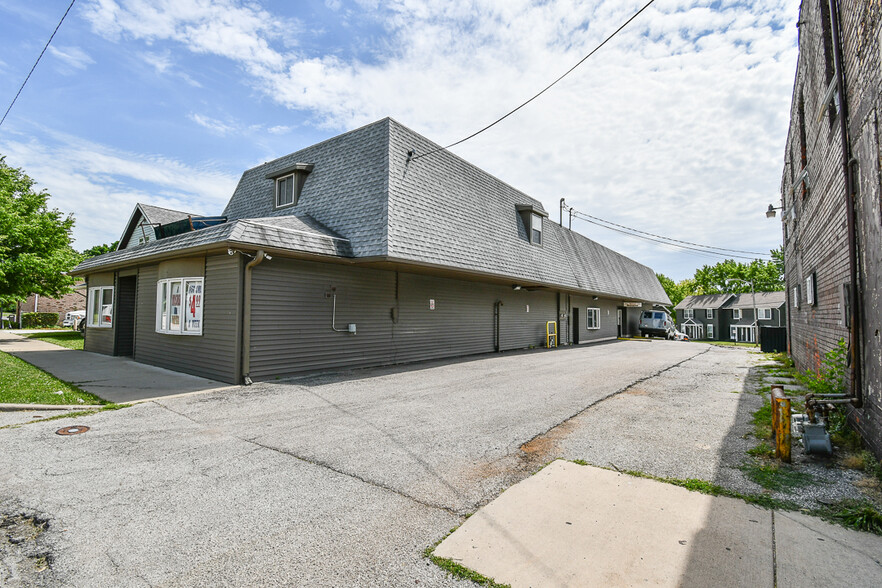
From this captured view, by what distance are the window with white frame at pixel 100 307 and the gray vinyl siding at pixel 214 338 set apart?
4.29 meters

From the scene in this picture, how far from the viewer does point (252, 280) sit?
8914mm

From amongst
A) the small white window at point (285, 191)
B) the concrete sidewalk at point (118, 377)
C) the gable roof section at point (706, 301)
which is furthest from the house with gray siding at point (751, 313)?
the concrete sidewalk at point (118, 377)

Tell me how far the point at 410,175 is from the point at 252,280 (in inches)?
207

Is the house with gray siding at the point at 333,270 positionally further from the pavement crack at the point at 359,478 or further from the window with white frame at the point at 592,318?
the window with white frame at the point at 592,318

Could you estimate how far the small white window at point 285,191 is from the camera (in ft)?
44.1

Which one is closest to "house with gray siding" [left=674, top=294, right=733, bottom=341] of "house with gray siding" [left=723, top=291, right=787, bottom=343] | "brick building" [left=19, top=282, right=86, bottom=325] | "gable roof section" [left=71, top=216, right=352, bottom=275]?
"house with gray siding" [left=723, top=291, right=787, bottom=343]

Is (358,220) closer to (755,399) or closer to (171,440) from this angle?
(171,440)

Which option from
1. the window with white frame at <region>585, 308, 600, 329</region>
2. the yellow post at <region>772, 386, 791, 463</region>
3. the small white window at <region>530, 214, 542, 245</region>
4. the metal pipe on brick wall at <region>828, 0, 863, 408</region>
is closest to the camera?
the yellow post at <region>772, 386, 791, 463</region>

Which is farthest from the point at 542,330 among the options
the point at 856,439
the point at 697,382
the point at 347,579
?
the point at 347,579

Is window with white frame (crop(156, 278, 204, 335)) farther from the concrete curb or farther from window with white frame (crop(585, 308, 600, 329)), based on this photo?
window with white frame (crop(585, 308, 600, 329))

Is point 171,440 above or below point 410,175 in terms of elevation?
below

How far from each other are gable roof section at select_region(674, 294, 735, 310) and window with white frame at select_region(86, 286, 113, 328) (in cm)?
6289

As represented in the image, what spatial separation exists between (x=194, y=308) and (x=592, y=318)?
21.9 metres

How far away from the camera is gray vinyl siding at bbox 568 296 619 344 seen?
24.0 meters
